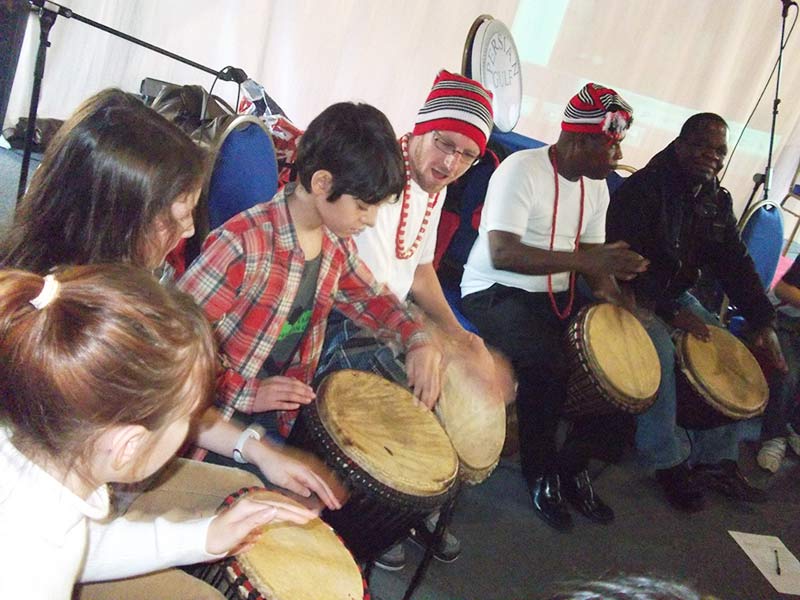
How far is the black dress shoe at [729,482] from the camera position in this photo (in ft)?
10.1

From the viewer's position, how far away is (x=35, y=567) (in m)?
0.79

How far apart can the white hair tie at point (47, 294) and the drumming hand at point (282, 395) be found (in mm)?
744

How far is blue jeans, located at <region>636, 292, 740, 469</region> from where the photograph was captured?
267 centimetres

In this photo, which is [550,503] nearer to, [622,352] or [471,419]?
[622,352]

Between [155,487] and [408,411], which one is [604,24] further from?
[155,487]

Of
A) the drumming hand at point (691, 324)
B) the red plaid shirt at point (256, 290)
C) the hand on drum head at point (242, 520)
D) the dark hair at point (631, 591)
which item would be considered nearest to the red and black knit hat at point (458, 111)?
the red plaid shirt at point (256, 290)

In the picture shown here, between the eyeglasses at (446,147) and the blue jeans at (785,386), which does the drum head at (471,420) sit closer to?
the eyeglasses at (446,147)

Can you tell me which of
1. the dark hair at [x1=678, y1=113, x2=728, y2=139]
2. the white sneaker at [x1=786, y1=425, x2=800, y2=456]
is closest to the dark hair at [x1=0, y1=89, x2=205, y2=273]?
the dark hair at [x1=678, y1=113, x2=728, y2=139]

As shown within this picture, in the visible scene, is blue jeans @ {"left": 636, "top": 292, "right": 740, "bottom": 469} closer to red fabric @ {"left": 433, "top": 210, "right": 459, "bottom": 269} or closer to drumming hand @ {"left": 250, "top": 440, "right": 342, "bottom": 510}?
red fabric @ {"left": 433, "top": 210, "right": 459, "bottom": 269}

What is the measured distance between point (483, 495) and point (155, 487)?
1.66 metres

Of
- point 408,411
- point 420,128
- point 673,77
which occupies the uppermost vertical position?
point 673,77

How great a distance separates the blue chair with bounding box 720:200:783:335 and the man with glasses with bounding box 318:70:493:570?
90.8 inches

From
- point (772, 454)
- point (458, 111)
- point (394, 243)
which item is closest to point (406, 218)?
point (394, 243)

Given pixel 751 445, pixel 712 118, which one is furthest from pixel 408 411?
pixel 751 445
